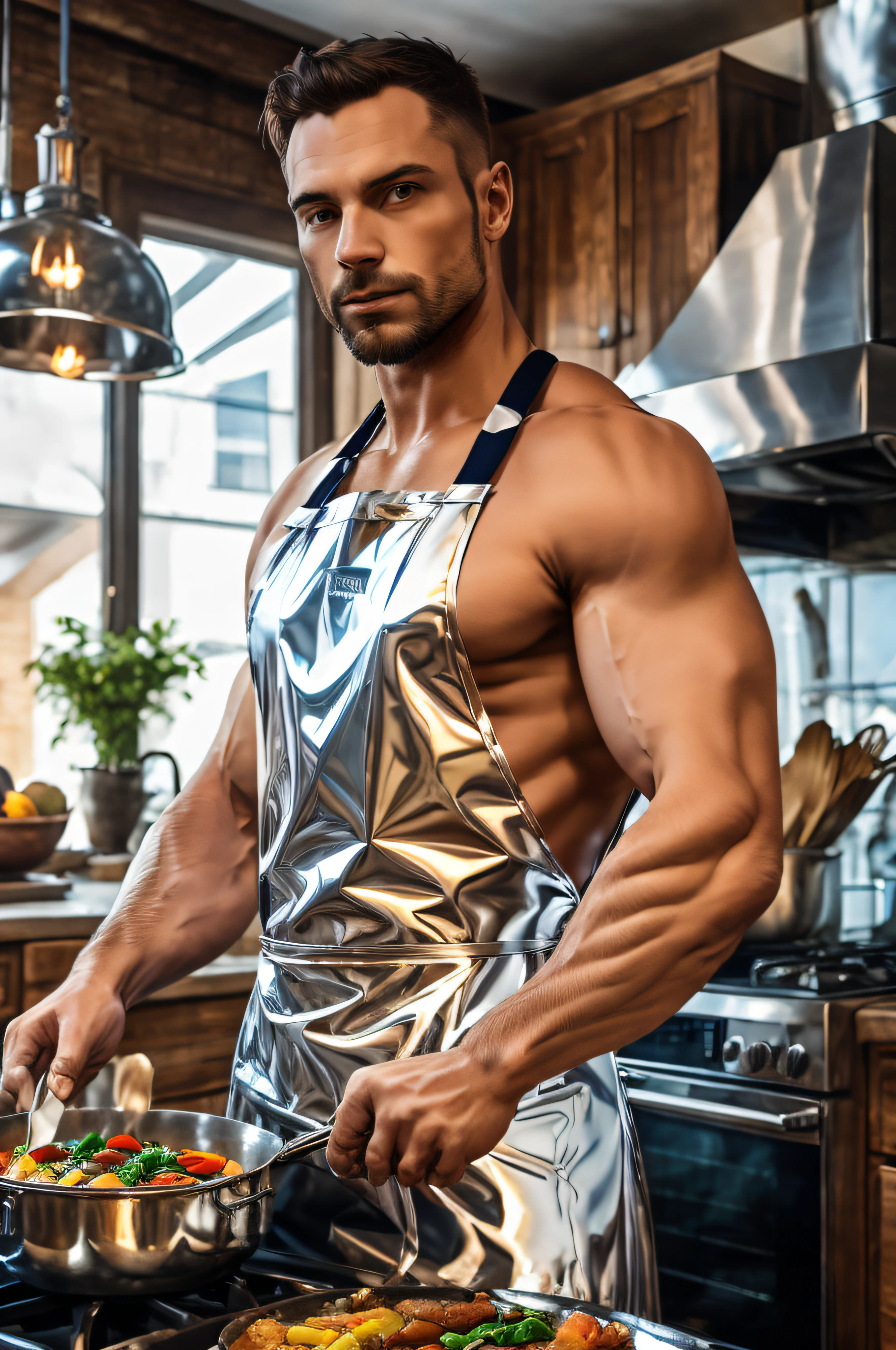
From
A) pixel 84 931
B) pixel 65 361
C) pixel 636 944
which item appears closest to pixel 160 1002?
pixel 84 931

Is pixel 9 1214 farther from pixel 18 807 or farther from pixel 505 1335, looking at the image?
pixel 18 807

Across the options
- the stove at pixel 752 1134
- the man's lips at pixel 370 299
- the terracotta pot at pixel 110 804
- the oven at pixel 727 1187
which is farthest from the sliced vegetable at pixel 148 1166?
the terracotta pot at pixel 110 804

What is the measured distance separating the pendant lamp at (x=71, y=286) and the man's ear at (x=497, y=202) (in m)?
1.06

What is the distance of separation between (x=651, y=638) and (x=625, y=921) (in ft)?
0.66

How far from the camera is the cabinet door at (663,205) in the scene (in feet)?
9.70

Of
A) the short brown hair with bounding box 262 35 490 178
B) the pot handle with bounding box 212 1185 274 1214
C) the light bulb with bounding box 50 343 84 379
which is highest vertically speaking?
the light bulb with bounding box 50 343 84 379

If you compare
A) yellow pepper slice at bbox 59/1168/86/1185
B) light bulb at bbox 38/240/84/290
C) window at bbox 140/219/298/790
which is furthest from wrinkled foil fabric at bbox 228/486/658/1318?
window at bbox 140/219/298/790

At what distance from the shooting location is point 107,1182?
77 cm

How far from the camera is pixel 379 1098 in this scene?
2.57ft

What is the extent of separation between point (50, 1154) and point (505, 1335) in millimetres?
327

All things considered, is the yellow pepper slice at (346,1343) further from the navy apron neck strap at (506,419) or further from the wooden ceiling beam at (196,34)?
the wooden ceiling beam at (196,34)

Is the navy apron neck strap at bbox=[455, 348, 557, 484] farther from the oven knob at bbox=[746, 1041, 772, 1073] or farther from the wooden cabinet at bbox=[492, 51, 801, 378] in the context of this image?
the wooden cabinet at bbox=[492, 51, 801, 378]

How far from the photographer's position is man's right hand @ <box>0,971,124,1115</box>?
0.97 m

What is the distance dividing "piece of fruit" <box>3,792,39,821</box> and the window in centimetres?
56
